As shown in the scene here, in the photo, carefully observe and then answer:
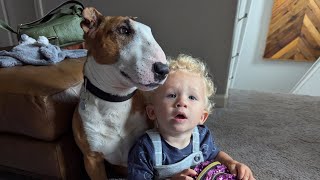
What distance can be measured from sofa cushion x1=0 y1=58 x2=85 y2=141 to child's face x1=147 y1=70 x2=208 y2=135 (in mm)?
263

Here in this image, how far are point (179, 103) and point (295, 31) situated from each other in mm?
2266

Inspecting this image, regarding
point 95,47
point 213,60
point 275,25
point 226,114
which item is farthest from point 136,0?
point 275,25

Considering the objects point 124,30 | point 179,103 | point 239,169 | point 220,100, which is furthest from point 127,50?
point 220,100

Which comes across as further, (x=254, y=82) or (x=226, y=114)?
(x=254, y=82)

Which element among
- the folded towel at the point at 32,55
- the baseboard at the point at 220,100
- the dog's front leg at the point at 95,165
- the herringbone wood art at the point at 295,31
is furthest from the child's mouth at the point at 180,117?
the herringbone wood art at the point at 295,31

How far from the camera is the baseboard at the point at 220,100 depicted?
1726 mm

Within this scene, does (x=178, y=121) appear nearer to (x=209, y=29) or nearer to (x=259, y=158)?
(x=259, y=158)

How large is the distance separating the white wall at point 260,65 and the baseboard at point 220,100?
95 cm

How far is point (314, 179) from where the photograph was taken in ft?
3.43

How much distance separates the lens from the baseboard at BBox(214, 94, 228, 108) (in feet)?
5.66

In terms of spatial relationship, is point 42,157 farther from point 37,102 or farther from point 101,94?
point 101,94

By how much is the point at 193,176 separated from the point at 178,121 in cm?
15

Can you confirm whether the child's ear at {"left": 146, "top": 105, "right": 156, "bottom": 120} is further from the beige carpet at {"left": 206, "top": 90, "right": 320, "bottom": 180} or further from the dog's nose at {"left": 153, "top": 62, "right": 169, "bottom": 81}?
the beige carpet at {"left": 206, "top": 90, "right": 320, "bottom": 180}

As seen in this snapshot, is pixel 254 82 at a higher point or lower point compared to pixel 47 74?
lower
